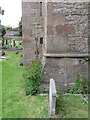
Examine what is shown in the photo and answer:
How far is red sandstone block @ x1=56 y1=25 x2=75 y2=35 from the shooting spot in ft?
12.8

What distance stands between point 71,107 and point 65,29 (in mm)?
2483

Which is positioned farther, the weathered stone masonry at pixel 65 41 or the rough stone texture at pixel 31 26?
the rough stone texture at pixel 31 26

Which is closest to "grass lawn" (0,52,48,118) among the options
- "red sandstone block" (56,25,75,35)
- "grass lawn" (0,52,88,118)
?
"grass lawn" (0,52,88,118)

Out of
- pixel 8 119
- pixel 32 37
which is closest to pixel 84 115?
pixel 8 119

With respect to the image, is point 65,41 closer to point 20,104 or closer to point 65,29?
point 65,29

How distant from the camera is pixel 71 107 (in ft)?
11.0

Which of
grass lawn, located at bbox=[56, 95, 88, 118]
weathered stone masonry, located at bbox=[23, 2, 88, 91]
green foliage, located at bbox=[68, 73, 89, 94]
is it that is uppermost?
weathered stone masonry, located at bbox=[23, 2, 88, 91]

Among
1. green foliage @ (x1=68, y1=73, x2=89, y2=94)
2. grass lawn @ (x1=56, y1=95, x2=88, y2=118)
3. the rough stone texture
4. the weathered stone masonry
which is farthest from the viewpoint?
the rough stone texture

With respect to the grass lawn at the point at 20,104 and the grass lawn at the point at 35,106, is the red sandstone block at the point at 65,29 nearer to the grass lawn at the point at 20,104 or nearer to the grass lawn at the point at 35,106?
the grass lawn at the point at 35,106

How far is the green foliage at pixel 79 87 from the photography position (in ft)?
13.5

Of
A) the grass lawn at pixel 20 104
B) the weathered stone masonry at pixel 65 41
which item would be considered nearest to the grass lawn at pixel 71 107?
the grass lawn at pixel 20 104

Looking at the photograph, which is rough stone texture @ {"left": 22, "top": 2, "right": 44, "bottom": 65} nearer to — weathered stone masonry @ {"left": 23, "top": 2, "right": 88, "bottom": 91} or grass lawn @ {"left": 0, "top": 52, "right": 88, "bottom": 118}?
weathered stone masonry @ {"left": 23, "top": 2, "right": 88, "bottom": 91}

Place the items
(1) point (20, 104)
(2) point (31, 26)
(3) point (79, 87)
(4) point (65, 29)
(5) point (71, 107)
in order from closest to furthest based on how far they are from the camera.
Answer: (5) point (71, 107) < (1) point (20, 104) < (4) point (65, 29) < (3) point (79, 87) < (2) point (31, 26)

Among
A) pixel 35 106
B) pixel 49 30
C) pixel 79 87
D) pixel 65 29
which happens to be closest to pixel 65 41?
pixel 65 29
